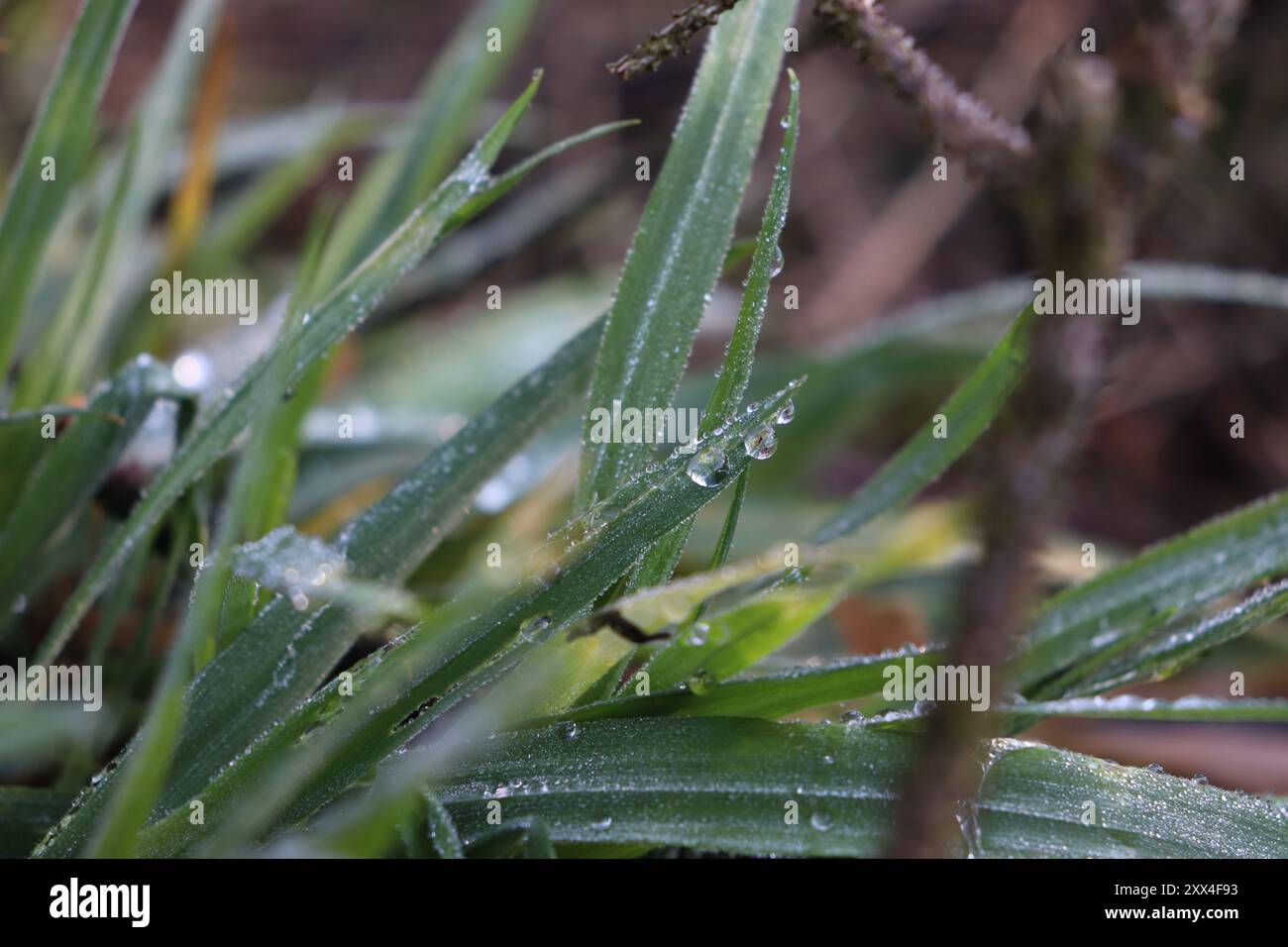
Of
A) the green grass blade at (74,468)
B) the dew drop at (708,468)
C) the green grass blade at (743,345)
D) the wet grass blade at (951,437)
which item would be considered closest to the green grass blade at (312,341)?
the green grass blade at (74,468)

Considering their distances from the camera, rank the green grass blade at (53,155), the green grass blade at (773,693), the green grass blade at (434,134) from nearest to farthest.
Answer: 1. the green grass blade at (773,693)
2. the green grass blade at (53,155)
3. the green grass blade at (434,134)

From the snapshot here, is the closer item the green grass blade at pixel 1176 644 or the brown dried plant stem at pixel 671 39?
the brown dried plant stem at pixel 671 39

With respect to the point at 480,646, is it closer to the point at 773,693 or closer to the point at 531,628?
the point at 531,628

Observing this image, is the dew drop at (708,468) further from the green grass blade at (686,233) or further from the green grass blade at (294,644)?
the green grass blade at (294,644)

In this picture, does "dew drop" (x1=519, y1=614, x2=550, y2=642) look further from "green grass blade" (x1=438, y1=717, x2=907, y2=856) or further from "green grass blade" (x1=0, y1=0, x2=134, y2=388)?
"green grass blade" (x1=0, y1=0, x2=134, y2=388)

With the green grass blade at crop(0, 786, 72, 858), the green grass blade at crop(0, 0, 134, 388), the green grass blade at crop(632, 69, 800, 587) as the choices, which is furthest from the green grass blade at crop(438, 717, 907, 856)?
the green grass blade at crop(0, 0, 134, 388)

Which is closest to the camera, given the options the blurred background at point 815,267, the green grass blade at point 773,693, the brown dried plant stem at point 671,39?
the brown dried plant stem at point 671,39
